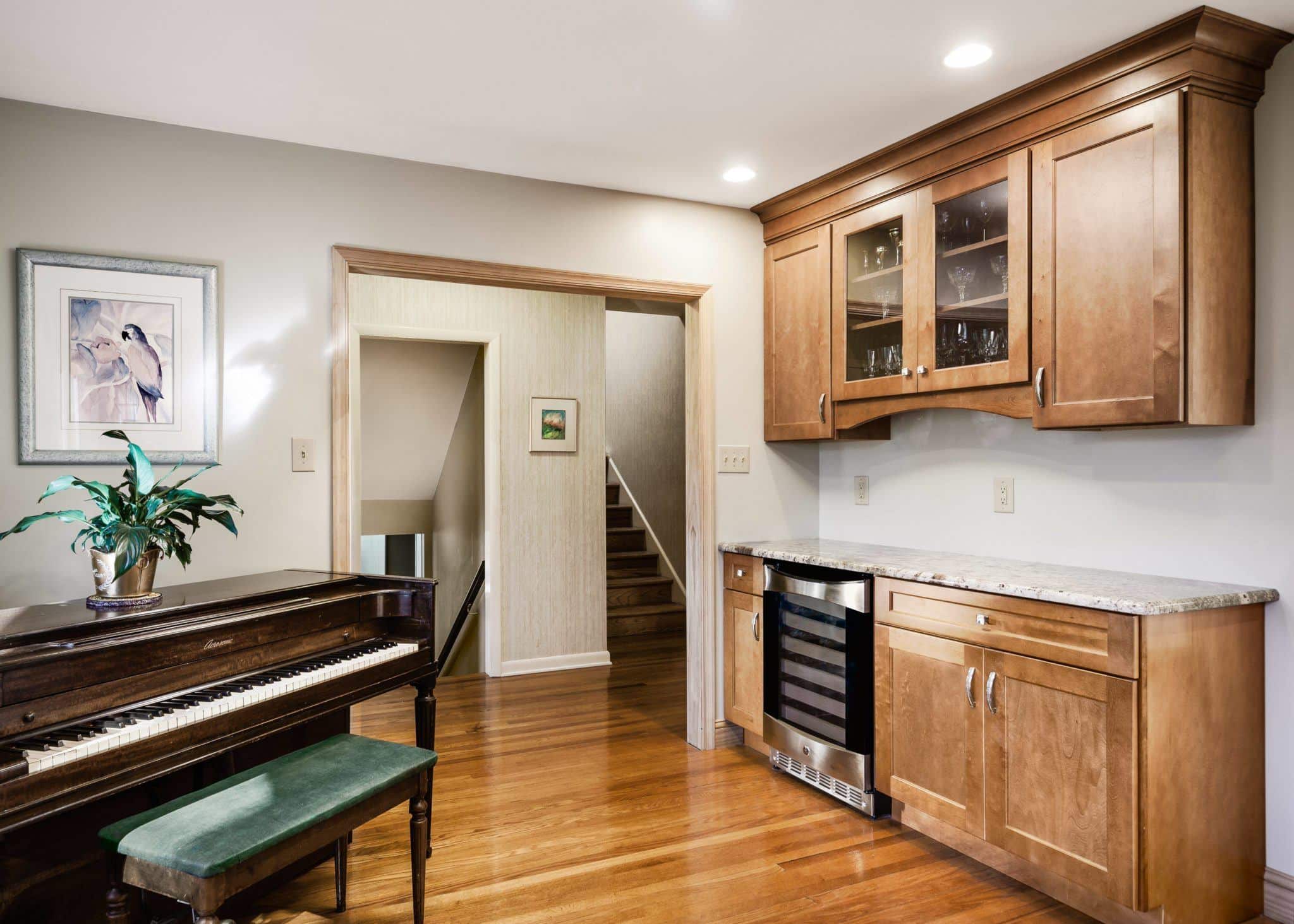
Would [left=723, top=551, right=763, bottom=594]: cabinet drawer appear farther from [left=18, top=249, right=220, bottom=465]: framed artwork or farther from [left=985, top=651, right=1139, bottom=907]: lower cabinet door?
[left=18, top=249, right=220, bottom=465]: framed artwork

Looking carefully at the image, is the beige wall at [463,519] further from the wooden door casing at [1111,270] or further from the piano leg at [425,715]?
the wooden door casing at [1111,270]

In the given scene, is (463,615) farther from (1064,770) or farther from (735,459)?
(1064,770)

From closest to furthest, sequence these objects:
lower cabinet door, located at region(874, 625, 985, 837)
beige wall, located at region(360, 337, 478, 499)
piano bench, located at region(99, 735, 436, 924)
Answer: piano bench, located at region(99, 735, 436, 924)
lower cabinet door, located at region(874, 625, 985, 837)
beige wall, located at region(360, 337, 478, 499)

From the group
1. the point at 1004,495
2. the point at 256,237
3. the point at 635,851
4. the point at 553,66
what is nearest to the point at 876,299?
the point at 1004,495

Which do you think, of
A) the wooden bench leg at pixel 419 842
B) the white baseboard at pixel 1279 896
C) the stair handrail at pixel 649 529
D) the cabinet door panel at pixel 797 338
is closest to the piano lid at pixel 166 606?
the wooden bench leg at pixel 419 842

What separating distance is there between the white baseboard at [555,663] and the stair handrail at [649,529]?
117 centimetres

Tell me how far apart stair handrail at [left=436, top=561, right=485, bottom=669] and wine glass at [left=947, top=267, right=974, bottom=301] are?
143 inches

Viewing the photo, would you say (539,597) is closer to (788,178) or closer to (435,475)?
(435,475)

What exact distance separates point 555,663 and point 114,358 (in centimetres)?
307

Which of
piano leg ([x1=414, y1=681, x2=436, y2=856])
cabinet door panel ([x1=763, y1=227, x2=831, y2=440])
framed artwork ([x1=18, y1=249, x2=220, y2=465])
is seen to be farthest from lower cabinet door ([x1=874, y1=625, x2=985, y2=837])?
framed artwork ([x1=18, y1=249, x2=220, y2=465])

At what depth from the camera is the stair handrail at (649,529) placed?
6.56 metres

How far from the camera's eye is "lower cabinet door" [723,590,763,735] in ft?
11.4

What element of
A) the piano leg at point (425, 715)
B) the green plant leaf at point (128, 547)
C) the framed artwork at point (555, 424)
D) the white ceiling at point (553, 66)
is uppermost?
the white ceiling at point (553, 66)

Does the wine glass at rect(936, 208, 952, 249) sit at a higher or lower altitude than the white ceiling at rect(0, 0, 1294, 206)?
lower
